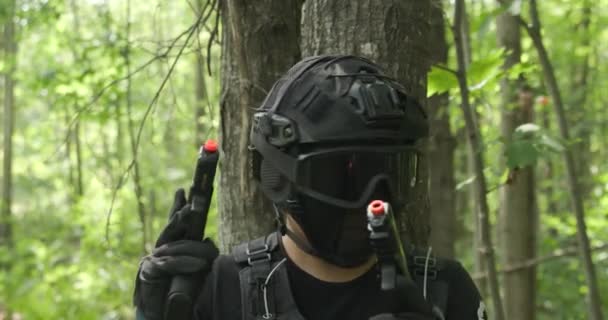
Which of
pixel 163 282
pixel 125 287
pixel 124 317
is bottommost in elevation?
pixel 124 317

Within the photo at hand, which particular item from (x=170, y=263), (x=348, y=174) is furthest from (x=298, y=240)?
(x=170, y=263)

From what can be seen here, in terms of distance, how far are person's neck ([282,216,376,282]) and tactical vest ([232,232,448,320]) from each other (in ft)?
0.17

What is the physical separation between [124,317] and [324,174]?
10.6 m

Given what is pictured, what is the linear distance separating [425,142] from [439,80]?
443mm

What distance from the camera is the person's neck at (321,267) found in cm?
205

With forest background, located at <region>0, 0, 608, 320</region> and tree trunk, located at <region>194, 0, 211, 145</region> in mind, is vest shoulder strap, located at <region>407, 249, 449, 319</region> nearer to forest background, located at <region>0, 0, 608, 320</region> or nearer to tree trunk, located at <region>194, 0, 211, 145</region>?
forest background, located at <region>0, 0, 608, 320</region>

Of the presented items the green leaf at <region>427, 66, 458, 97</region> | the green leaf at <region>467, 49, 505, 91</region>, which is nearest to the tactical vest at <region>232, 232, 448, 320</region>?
the green leaf at <region>427, 66, 458, 97</region>

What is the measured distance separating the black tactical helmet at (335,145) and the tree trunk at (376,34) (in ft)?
2.14

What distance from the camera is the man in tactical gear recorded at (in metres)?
1.88

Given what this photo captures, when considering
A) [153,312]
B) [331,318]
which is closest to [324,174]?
[331,318]

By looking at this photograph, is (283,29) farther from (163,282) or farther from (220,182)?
(163,282)

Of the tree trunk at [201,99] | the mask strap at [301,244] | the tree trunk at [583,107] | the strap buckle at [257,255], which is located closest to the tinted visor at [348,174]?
the mask strap at [301,244]

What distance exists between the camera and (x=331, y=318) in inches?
79.1

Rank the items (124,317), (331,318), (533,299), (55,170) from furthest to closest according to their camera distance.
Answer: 1. (55,170)
2. (124,317)
3. (533,299)
4. (331,318)
